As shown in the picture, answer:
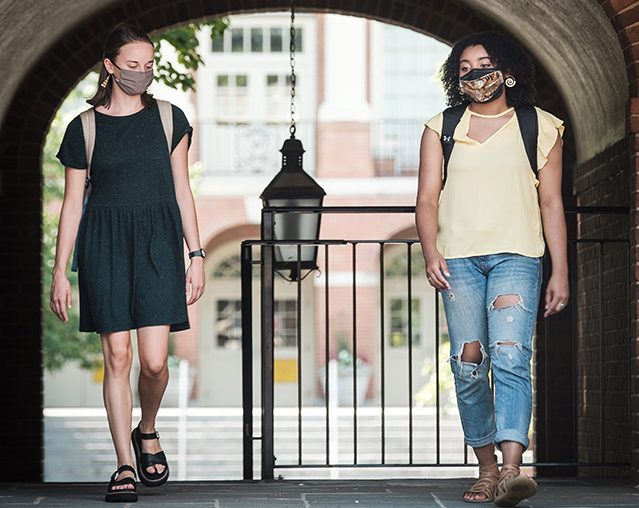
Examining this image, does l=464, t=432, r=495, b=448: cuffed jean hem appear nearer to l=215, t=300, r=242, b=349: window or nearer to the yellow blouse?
the yellow blouse

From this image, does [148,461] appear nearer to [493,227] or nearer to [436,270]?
[436,270]

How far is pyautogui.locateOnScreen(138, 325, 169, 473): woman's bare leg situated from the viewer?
4777 millimetres

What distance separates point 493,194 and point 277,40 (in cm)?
2288

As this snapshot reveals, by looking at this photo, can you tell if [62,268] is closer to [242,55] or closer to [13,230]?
[13,230]

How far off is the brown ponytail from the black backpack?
101cm

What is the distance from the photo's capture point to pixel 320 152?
87.3 ft

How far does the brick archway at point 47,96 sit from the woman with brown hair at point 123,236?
9.36 ft

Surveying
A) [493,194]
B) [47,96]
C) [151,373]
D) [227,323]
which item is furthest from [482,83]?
[227,323]

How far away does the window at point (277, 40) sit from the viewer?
1065 inches

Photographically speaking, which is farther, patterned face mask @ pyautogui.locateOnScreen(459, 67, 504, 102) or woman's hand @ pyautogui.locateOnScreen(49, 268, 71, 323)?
woman's hand @ pyautogui.locateOnScreen(49, 268, 71, 323)

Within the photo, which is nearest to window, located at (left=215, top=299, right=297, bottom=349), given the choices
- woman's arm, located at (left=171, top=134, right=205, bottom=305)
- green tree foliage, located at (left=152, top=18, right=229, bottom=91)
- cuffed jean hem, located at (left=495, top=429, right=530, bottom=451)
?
green tree foliage, located at (left=152, top=18, right=229, bottom=91)

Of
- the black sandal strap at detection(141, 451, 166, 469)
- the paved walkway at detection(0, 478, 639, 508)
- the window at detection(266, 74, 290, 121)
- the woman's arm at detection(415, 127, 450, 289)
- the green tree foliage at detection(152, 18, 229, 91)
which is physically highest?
the window at detection(266, 74, 290, 121)

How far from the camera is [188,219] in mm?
4867

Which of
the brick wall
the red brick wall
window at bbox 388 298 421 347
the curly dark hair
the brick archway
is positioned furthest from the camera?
window at bbox 388 298 421 347
